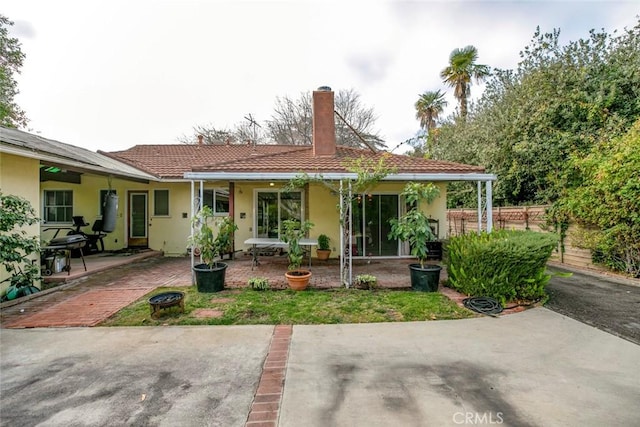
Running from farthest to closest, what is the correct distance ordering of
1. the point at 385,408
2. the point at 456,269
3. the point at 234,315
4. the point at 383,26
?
the point at 383,26 < the point at 456,269 < the point at 234,315 < the point at 385,408

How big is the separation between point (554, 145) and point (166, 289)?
463 inches

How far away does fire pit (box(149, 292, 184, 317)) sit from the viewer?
448 cm

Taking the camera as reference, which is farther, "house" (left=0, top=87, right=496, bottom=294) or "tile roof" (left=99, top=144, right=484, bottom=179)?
"house" (left=0, top=87, right=496, bottom=294)

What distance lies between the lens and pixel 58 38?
28.6 ft

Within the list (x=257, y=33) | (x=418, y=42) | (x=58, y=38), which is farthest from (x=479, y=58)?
(x=58, y=38)

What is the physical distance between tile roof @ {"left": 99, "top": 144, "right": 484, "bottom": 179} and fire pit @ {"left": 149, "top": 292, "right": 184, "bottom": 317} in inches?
115

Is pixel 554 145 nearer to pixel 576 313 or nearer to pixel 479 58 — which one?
pixel 576 313

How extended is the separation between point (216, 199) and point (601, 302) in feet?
35.4

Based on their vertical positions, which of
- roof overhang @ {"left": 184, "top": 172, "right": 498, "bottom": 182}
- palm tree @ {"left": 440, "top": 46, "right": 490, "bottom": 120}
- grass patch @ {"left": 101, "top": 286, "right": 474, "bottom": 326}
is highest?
palm tree @ {"left": 440, "top": 46, "right": 490, "bottom": 120}

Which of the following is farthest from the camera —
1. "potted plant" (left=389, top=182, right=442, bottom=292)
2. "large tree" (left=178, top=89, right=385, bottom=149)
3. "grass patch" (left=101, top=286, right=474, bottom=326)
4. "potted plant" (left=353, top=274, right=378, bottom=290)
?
"large tree" (left=178, top=89, right=385, bottom=149)

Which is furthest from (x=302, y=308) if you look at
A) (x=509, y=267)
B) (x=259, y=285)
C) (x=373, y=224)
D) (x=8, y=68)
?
(x=8, y=68)

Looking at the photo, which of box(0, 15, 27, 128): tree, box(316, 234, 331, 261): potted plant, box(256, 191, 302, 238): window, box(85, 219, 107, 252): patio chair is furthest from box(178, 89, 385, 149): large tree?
box(316, 234, 331, 261): potted plant

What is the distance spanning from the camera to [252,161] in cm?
761

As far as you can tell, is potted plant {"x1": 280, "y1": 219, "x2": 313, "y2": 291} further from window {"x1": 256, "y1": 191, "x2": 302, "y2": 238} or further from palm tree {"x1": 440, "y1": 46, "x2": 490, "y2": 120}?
palm tree {"x1": 440, "y1": 46, "x2": 490, "y2": 120}
